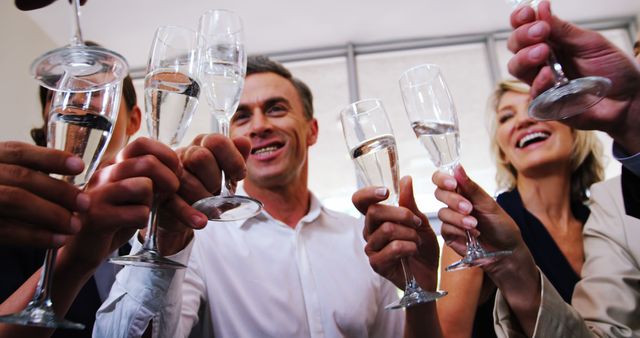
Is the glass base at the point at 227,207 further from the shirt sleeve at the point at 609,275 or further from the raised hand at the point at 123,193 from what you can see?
the shirt sleeve at the point at 609,275

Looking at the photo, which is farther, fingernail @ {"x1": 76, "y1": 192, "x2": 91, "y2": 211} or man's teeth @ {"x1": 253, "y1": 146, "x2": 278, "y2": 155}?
man's teeth @ {"x1": 253, "y1": 146, "x2": 278, "y2": 155}

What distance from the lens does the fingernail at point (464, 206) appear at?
84 cm

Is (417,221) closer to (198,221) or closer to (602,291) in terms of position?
(198,221)

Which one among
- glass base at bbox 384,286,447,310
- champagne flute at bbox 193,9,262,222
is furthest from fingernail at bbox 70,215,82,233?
glass base at bbox 384,286,447,310

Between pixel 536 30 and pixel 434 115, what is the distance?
246 mm

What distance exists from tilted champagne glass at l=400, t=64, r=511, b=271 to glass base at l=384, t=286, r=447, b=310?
123 mm

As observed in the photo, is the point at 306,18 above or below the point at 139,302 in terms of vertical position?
above

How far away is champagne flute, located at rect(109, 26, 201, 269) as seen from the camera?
767 millimetres

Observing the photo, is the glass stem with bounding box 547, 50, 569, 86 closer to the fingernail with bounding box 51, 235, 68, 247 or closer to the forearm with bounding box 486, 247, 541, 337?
the forearm with bounding box 486, 247, 541, 337

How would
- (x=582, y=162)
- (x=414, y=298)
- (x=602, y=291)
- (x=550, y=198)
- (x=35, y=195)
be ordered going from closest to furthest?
1. (x=35, y=195)
2. (x=414, y=298)
3. (x=602, y=291)
4. (x=550, y=198)
5. (x=582, y=162)

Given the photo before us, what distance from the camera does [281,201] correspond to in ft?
5.67

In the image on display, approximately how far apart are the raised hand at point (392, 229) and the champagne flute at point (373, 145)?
33mm

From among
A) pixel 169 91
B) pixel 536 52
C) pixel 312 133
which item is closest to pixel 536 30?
pixel 536 52

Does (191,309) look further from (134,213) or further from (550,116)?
(550,116)
